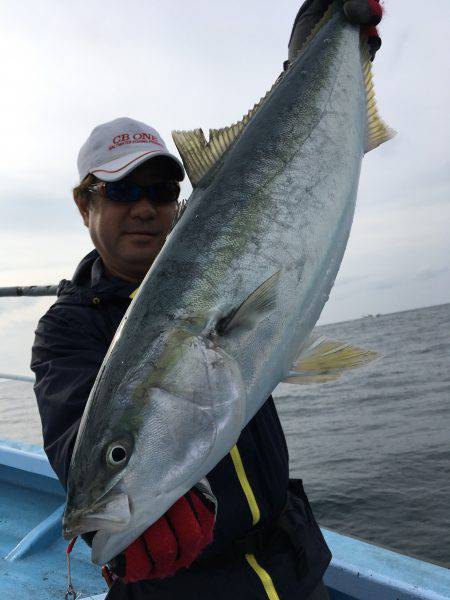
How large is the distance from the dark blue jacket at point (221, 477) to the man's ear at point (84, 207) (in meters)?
0.50

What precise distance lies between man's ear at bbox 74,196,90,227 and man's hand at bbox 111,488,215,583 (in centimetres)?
157

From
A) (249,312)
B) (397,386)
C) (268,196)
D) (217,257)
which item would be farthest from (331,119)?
(397,386)

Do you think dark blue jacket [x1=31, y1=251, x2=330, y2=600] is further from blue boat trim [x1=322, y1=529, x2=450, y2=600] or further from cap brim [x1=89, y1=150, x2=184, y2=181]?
blue boat trim [x1=322, y1=529, x2=450, y2=600]

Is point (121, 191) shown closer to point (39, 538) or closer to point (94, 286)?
point (94, 286)

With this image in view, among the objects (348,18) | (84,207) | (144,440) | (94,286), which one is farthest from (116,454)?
(348,18)

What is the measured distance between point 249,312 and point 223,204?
1.48ft

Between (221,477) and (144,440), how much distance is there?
1.89ft

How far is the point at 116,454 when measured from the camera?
1416 mm

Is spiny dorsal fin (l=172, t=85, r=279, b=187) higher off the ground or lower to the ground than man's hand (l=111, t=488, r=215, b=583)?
higher

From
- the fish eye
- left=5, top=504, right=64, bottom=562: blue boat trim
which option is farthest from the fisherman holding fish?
left=5, top=504, right=64, bottom=562: blue boat trim

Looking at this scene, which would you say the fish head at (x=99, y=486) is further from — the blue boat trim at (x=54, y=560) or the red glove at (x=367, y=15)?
the red glove at (x=367, y=15)

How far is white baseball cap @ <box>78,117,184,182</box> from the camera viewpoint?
7.43ft

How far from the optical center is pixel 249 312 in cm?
158

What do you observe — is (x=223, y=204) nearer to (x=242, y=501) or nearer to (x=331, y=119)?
(x=331, y=119)
